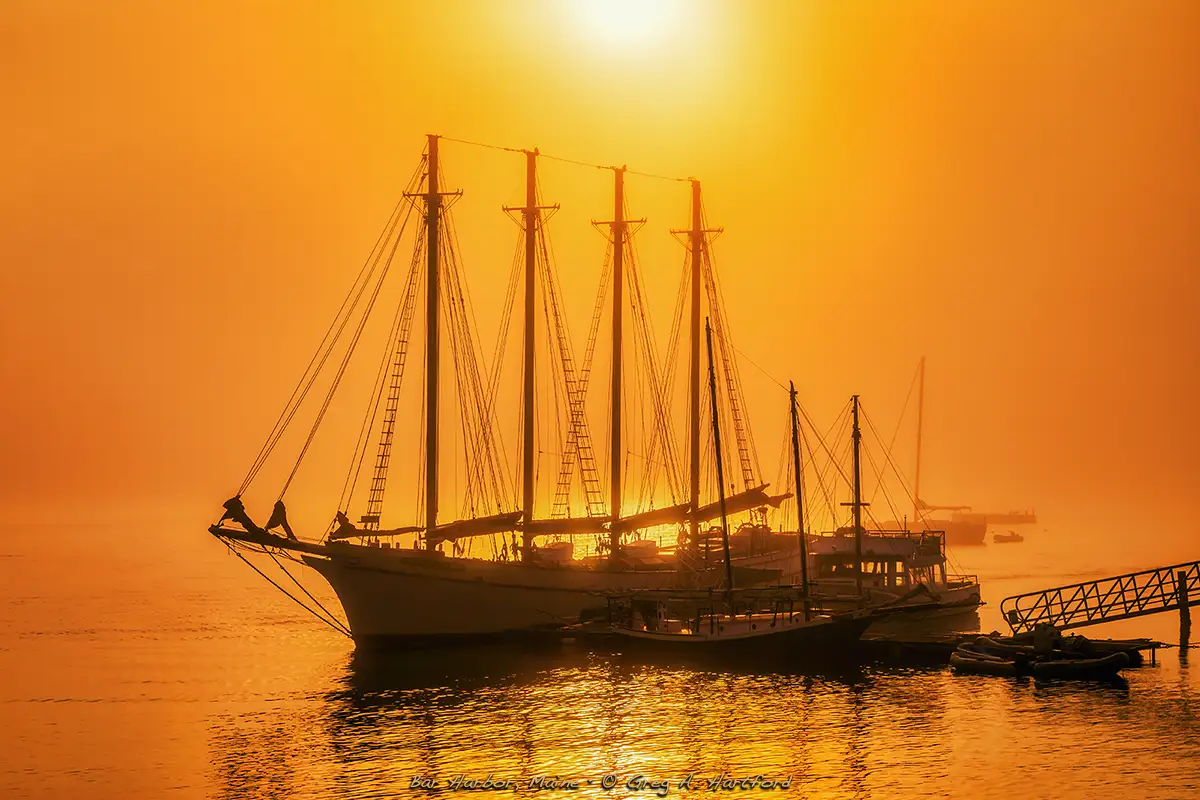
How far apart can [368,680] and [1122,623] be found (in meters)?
65.7

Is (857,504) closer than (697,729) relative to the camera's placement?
No

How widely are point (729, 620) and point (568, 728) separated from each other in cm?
2281

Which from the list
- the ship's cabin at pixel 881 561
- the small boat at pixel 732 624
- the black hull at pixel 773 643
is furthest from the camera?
the ship's cabin at pixel 881 561

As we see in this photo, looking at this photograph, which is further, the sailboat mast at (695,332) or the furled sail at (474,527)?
the sailboat mast at (695,332)

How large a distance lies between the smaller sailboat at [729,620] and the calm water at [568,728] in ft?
9.75

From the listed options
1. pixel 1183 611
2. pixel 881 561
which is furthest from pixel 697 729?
pixel 881 561

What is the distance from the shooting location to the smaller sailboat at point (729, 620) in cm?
8194

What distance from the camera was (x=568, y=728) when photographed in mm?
64312

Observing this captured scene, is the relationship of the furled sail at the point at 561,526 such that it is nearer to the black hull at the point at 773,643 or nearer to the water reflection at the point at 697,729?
the black hull at the point at 773,643

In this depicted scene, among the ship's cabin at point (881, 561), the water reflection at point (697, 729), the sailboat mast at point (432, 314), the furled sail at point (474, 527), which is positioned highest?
the sailboat mast at point (432, 314)

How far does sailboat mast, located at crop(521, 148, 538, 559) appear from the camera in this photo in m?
98.1

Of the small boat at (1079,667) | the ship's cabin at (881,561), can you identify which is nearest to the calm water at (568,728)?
the small boat at (1079,667)

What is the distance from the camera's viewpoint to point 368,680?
77688mm

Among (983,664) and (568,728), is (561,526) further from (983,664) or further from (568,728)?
(568,728)
